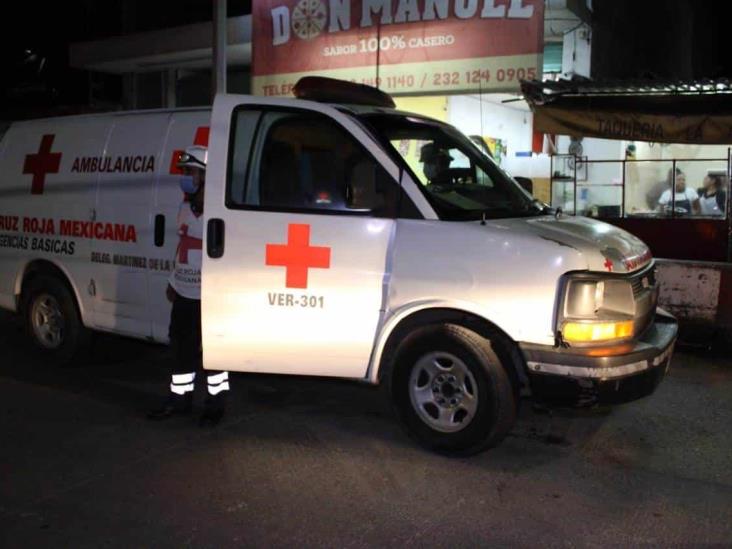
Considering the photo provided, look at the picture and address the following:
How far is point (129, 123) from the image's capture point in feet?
20.6

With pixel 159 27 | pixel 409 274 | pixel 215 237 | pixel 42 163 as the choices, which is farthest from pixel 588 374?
pixel 159 27

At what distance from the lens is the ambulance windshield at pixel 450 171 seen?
4.69 m

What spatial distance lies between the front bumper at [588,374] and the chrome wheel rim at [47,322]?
432 centimetres

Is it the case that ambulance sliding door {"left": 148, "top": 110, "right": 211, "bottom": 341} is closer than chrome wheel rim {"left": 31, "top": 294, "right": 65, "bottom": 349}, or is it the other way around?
ambulance sliding door {"left": 148, "top": 110, "right": 211, "bottom": 341}

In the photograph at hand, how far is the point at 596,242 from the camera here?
173 inches

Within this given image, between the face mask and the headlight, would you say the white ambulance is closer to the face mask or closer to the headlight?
the headlight

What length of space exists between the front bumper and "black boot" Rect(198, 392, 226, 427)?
2.16 m

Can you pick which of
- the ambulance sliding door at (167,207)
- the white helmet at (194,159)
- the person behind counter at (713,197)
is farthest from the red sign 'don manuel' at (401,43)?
the white helmet at (194,159)

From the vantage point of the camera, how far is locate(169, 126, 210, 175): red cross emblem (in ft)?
19.0

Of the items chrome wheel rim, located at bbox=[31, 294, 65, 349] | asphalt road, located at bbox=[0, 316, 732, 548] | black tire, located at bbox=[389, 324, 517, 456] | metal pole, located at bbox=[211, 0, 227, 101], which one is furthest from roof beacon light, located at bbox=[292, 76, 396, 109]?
metal pole, located at bbox=[211, 0, 227, 101]

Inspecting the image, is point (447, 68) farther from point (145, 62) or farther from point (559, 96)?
point (145, 62)

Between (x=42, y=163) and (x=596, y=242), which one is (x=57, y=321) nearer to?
(x=42, y=163)

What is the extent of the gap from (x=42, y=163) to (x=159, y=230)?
1.64 metres

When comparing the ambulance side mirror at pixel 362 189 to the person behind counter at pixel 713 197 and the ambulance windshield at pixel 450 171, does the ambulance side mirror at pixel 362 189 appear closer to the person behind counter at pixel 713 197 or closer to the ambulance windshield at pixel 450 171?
the ambulance windshield at pixel 450 171
